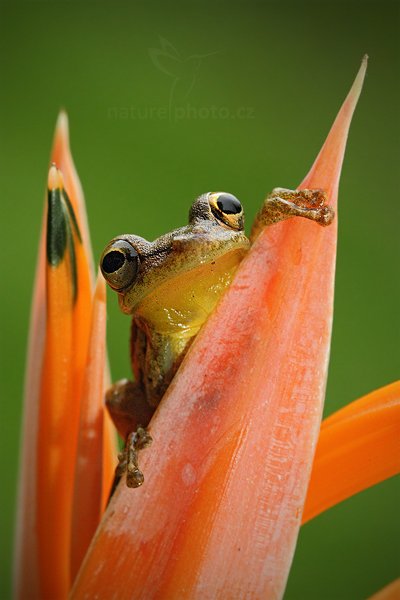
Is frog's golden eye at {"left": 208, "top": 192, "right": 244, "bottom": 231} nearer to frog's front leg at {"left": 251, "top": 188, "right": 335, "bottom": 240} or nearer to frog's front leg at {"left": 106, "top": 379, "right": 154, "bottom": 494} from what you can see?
frog's front leg at {"left": 251, "top": 188, "right": 335, "bottom": 240}

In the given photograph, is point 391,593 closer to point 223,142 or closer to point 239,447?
point 239,447

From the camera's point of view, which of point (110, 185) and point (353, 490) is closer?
point (353, 490)

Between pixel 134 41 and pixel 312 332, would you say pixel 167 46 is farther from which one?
pixel 312 332

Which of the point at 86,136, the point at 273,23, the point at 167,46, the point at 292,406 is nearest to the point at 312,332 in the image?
the point at 292,406

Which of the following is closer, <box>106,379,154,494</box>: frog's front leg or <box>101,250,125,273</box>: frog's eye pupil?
<box>101,250,125,273</box>: frog's eye pupil

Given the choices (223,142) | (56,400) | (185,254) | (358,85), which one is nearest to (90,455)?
(56,400)

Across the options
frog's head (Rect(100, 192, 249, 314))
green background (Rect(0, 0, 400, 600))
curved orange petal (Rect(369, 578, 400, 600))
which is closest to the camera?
curved orange petal (Rect(369, 578, 400, 600))

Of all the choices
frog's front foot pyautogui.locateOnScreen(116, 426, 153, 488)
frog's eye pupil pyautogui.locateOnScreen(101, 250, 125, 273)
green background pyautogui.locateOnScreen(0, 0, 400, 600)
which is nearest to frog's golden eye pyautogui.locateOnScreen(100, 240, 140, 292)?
frog's eye pupil pyautogui.locateOnScreen(101, 250, 125, 273)
